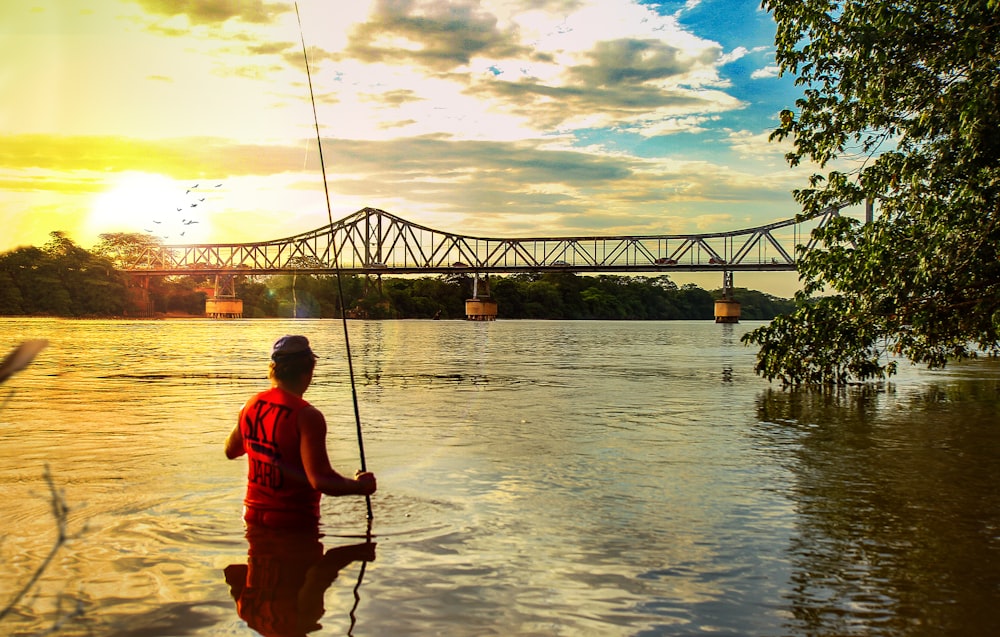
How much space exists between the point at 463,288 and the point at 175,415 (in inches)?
5680

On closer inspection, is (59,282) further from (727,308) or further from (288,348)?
(288,348)

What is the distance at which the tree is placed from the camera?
11742mm

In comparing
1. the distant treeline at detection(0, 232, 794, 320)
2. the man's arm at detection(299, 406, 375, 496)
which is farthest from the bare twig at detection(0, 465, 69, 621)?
the distant treeline at detection(0, 232, 794, 320)

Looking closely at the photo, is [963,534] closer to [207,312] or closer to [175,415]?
[175,415]

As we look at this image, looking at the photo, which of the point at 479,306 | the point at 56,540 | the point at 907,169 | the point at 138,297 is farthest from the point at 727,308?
the point at 56,540

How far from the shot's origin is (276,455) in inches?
191

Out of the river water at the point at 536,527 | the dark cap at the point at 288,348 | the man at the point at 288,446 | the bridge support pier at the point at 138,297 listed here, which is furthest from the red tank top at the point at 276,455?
the bridge support pier at the point at 138,297

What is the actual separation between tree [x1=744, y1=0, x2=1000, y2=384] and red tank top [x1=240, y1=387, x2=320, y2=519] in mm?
9260

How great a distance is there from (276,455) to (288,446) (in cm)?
11

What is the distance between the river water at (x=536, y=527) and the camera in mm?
4473

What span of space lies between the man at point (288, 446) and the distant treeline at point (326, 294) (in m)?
105

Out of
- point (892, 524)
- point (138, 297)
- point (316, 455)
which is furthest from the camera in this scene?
point (138, 297)

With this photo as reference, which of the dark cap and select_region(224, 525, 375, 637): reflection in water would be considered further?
the dark cap

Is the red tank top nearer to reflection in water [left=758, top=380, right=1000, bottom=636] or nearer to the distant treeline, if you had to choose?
reflection in water [left=758, top=380, right=1000, bottom=636]
